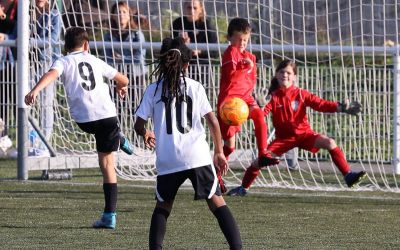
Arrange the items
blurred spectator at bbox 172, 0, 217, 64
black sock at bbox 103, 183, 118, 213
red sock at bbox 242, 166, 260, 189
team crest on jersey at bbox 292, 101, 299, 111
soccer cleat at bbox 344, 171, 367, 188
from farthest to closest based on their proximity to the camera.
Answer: blurred spectator at bbox 172, 0, 217, 64 → team crest on jersey at bbox 292, 101, 299, 111 → red sock at bbox 242, 166, 260, 189 → soccer cleat at bbox 344, 171, 367, 188 → black sock at bbox 103, 183, 118, 213

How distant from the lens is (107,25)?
13.6 m

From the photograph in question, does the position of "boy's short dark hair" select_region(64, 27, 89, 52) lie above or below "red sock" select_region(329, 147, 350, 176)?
above

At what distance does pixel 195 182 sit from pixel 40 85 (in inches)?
83.0

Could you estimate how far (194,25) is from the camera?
13.3 meters

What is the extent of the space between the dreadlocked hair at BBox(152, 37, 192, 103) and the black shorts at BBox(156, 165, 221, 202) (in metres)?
0.49

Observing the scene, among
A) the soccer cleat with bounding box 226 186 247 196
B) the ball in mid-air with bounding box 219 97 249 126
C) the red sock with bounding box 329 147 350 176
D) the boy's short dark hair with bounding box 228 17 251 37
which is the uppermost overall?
the boy's short dark hair with bounding box 228 17 251 37

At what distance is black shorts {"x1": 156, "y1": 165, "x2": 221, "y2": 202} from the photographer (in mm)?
7355

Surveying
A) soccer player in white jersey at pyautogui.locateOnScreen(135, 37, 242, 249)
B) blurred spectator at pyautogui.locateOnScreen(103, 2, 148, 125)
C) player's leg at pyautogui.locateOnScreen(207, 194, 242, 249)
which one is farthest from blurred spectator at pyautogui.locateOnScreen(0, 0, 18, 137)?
player's leg at pyautogui.locateOnScreen(207, 194, 242, 249)

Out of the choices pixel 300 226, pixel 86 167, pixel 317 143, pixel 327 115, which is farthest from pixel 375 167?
pixel 300 226

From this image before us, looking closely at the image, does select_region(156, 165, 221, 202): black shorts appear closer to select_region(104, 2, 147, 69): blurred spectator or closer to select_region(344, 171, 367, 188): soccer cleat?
select_region(344, 171, 367, 188): soccer cleat

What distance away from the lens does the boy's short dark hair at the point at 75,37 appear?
9344mm

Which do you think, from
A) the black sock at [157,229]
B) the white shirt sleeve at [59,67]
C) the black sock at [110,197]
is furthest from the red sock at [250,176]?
the black sock at [157,229]

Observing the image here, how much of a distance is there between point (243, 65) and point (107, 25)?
2.95 metres

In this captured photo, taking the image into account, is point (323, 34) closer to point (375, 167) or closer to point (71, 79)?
point (375, 167)
